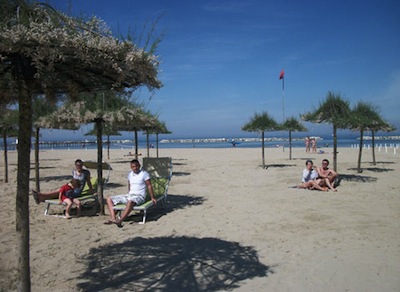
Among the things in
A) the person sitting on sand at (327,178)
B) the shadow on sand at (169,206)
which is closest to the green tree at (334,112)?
the person sitting on sand at (327,178)

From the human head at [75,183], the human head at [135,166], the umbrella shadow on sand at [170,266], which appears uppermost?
the human head at [135,166]

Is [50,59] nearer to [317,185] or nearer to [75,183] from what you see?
[75,183]

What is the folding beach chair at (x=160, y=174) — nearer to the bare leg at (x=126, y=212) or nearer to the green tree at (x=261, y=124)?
the bare leg at (x=126, y=212)

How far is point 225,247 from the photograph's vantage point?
4.64 metres

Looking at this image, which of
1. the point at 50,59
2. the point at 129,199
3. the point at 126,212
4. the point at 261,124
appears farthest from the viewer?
the point at 261,124

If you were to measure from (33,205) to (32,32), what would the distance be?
6.30 m

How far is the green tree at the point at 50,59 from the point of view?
2.32 metres

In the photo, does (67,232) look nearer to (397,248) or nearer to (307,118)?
(397,248)

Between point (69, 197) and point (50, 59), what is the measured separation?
15.9ft

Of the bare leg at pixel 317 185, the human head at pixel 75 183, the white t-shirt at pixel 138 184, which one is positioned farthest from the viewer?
the bare leg at pixel 317 185

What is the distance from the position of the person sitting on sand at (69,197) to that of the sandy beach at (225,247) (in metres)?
0.21

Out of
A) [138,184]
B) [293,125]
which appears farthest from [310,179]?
[293,125]

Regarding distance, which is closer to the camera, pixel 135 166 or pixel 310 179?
pixel 135 166

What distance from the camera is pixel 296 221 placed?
5910 mm
